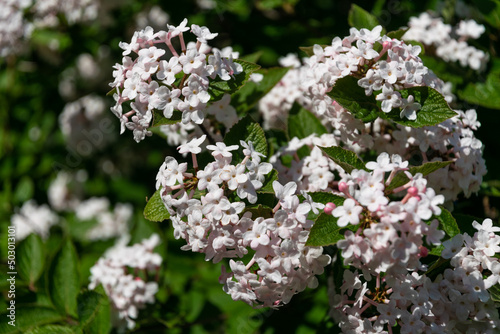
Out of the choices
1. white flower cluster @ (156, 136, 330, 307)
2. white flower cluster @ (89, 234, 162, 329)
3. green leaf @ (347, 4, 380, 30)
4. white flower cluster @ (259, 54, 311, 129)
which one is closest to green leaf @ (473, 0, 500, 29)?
green leaf @ (347, 4, 380, 30)

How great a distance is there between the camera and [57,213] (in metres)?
5.44

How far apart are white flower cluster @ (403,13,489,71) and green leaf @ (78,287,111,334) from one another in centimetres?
242

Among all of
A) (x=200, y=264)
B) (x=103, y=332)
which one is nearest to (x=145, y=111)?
(x=103, y=332)

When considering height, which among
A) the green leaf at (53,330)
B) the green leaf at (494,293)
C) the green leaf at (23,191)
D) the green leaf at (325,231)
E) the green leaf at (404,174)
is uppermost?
the green leaf at (404,174)

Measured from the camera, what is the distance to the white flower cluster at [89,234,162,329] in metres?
2.70

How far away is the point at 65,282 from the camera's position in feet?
9.18

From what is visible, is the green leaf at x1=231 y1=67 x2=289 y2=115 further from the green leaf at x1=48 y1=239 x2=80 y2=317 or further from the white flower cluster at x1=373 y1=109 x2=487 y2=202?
the green leaf at x1=48 y1=239 x2=80 y2=317

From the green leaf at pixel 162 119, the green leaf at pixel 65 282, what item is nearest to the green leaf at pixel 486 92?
the green leaf at pixel 162 119

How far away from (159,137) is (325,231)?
2.34m

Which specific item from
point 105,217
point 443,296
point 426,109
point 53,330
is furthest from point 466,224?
point 105,217

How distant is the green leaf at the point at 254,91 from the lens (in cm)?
258

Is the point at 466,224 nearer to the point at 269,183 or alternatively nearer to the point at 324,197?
the point at 324,197

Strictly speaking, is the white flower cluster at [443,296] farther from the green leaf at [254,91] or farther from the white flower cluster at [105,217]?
the white flower cluster at [105,217]

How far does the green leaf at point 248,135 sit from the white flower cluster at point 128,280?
1178 mm
